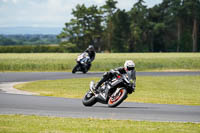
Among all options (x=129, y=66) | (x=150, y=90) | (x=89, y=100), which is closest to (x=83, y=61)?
(x=150, y=90)

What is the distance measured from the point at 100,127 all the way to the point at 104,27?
112764mm

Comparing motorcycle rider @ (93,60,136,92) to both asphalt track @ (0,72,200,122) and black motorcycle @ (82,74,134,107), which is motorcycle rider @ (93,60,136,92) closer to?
black motorcycle @ (82,74,134,107)

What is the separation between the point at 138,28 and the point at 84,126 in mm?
98300

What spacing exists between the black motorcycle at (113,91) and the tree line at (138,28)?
9080 cm

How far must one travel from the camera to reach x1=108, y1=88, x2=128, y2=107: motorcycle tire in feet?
48.9

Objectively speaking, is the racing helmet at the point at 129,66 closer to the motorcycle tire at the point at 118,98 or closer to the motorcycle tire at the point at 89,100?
the motorcycle tire at the point at 118,98

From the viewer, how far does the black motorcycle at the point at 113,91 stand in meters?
15.0

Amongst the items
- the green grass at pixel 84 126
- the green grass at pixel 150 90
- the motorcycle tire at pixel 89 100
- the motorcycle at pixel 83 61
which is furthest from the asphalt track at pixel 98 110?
the motorcycle at pixel 83 61

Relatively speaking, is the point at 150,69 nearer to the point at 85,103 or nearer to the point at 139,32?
the point at 85,103

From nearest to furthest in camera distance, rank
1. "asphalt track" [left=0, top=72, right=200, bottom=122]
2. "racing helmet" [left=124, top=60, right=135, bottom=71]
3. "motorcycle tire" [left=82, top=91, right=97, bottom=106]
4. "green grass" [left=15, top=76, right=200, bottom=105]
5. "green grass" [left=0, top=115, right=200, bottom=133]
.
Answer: "green grass" [left=0, top=115, right=200, bottom=133]
"asphalt track" [left=0, top=72, right=200, bottom=122]
"racing helmet" [left=124, top=60, right=135, bottom=71]
"motorcycle tire" [left=82, top=91, right=97, bottom=106]
"green grass" [left=15, top=76, right=200, bottom=105]

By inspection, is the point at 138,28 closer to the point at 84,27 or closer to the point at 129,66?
the point at 84,27

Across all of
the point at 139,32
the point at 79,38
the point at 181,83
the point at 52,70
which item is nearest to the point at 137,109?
the point at 181,83

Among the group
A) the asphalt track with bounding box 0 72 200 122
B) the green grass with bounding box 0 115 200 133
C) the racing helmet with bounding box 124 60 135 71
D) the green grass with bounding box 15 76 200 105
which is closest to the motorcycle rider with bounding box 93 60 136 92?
the racing helmet with bounding box 124 60 135 71

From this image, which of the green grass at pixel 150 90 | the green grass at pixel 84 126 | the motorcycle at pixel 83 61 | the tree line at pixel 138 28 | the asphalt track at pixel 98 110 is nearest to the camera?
the green grass at pixel 84 126
